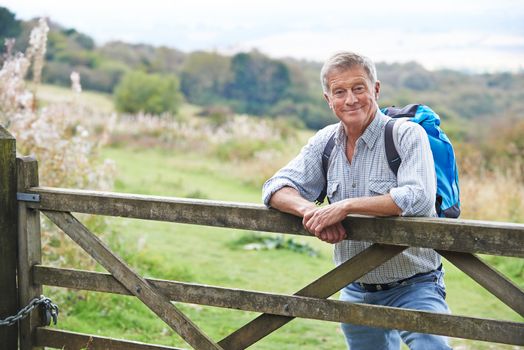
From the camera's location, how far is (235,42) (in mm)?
62875

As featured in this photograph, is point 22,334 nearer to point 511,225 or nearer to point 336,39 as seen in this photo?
point 511,225

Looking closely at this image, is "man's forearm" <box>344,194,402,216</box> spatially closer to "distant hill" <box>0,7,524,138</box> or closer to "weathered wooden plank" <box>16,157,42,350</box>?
"weathered wooden plank" <box>16,157,42,350</box>

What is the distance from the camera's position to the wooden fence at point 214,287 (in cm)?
359

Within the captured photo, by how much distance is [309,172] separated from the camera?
14.1 feet

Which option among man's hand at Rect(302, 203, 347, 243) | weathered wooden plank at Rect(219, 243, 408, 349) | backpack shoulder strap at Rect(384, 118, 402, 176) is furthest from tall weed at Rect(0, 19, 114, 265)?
backpack shoulder strap at Rect(384, 118, 402, 176)

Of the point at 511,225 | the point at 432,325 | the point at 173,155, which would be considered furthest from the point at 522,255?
the point at 173,155

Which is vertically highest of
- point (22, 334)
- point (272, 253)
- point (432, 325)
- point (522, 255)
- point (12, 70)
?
point (12, 70)

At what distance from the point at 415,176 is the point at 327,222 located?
510mm

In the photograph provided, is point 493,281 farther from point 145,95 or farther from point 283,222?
point 145,95

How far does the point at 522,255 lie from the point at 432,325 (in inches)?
23.5

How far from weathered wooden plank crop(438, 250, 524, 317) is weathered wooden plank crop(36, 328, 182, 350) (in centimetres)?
199

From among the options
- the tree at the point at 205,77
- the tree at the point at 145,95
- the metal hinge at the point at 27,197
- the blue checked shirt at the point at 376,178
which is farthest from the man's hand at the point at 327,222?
the tree at the point at 205,77

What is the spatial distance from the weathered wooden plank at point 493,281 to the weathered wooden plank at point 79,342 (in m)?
1.99

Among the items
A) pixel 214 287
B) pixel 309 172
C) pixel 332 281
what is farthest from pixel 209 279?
pixel 332 281
